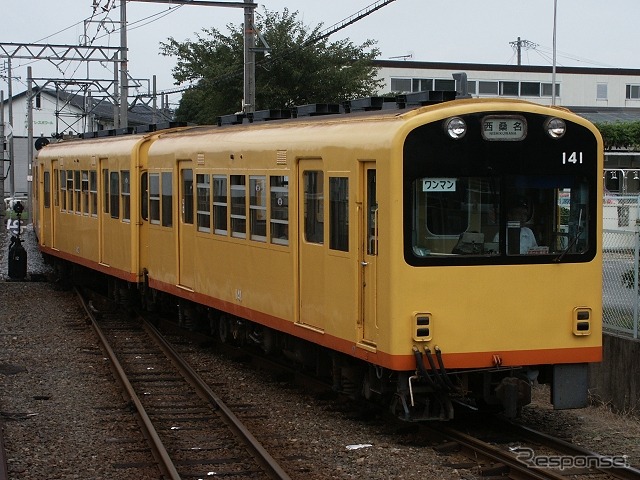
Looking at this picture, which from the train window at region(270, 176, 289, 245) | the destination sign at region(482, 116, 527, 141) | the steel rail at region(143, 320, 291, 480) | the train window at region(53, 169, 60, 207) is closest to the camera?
the steel rail at region(143, 320, 291, 480)

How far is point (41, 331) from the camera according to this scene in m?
16.4

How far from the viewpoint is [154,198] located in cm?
1585

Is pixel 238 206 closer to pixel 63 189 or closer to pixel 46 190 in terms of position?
pixel 63 189

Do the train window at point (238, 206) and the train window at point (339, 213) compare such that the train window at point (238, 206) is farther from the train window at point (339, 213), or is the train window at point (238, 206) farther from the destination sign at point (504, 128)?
the destination sign at point (504, 128)

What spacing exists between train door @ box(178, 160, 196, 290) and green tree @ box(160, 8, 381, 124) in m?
17.6


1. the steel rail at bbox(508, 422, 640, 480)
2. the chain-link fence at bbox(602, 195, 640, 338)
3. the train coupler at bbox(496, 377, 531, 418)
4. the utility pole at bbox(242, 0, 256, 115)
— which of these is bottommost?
the steel rail at bbox(508, 422, 640, 480)

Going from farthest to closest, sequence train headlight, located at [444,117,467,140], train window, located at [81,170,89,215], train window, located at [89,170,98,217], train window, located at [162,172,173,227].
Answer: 1. train window, located at [81,170,89,215]
2. train window, located at [89,170,98,217]
3. train window, located at [162,172,173,227]
4. train headlight, located at [444,117,467,140]

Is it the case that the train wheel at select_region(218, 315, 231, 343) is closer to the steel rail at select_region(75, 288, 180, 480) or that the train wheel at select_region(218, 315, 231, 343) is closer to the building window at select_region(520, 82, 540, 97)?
the steel rail at select_region(75, 288, 180, 480)

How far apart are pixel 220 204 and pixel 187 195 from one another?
1460 millimetres

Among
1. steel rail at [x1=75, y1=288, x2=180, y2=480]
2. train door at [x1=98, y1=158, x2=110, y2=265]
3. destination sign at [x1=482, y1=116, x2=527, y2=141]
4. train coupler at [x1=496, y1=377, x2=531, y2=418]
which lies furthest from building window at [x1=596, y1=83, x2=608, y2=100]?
train coupler at [x1=496, y1=377, x2=531, y2=418]

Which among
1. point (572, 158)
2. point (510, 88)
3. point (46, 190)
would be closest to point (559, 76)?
point (510, 88)

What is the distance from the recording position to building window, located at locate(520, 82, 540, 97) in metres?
52.0

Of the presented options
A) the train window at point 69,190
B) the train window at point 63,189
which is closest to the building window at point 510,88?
the train window at point 63,189

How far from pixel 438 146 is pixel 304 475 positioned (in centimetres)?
267
